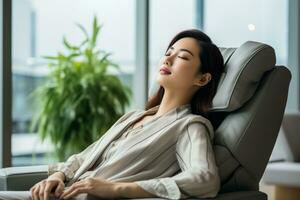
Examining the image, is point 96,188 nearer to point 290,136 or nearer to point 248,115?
point 248,115

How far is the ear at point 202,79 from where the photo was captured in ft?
6.81

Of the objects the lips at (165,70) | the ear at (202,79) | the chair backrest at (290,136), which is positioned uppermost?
the lips at (165,70)

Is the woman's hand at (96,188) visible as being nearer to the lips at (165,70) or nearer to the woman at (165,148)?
the woman at (165,148)

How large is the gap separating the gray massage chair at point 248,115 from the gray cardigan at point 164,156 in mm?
88

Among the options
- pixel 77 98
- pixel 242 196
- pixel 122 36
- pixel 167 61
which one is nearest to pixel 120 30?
pixel 122 36

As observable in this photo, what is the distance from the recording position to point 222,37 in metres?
4.39

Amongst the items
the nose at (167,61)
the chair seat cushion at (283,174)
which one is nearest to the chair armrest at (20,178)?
the nose at (167,61)

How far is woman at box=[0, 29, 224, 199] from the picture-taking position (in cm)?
176

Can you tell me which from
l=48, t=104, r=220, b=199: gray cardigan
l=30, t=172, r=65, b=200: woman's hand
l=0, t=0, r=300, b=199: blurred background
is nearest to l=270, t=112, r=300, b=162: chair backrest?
l=0, t=0, r=300, b=199: blurred background

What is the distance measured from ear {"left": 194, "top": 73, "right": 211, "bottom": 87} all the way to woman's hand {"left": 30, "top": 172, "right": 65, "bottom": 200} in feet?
1.96

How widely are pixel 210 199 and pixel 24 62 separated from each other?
5.96 feet

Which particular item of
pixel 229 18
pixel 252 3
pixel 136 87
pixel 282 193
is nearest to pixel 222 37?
pixel 229 18

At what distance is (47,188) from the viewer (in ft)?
6.16

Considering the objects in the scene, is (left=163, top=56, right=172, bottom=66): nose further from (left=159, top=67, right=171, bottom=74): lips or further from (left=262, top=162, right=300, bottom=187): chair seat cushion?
(left=262, top=162, right=300, bottom=187): chair seat cushion
